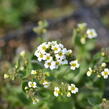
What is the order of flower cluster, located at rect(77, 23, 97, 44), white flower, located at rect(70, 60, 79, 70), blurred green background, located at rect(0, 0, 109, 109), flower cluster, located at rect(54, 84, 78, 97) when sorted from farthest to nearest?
blurred green background, located at rect(0, 0, 109, 109) < flower cluster, located at rect(77, 23, 97, 44) < white flower, located at rect(70, 60, 79, 70) < flower cluster, located at rect(54, 84, 78, 97)

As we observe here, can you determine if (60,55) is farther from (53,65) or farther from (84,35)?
(84,35)


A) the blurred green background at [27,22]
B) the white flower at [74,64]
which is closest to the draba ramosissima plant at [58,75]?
the white flower at [74,64]

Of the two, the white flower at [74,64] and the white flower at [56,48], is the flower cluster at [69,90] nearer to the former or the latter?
the white flower at [74,64]

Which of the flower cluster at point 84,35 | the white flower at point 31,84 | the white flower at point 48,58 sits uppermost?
the flower cluster at point 84,35

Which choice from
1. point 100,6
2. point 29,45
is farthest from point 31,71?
point 100,6

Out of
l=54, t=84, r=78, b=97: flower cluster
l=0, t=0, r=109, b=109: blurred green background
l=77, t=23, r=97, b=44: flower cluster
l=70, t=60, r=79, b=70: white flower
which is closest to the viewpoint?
l=54, t=84, r=78, b=97: flower cluster

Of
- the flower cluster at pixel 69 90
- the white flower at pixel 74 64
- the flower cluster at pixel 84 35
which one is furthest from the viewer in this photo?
the flower cluster at pixel 84 35

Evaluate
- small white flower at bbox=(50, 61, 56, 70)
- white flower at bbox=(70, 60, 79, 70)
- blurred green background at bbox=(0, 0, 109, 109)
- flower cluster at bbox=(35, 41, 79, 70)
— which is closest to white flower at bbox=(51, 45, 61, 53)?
flower cluster at bbox=(35, 41, 79, 70)

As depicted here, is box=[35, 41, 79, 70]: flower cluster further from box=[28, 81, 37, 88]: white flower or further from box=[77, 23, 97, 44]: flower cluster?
box=[77, 23, 97, 44]: flower cluster
